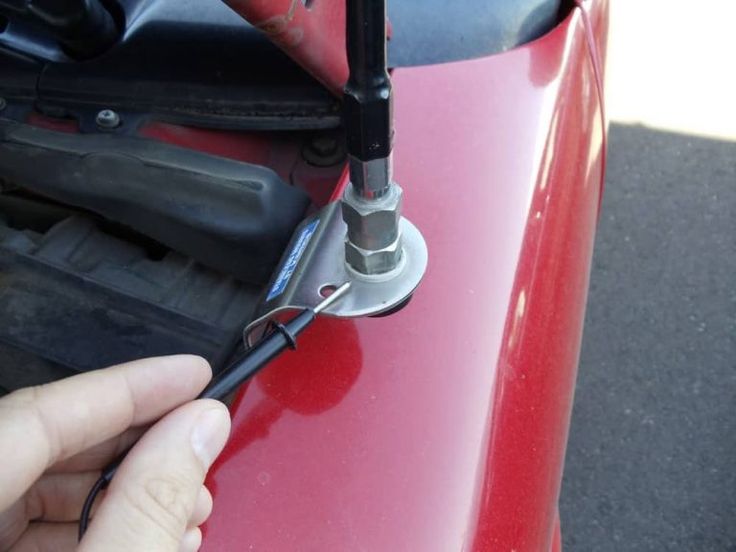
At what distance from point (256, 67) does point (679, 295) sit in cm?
126

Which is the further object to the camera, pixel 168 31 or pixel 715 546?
pixel 715 546

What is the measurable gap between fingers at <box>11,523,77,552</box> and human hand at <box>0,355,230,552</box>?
0.06ft

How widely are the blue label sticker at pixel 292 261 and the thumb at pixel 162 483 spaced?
0.12 metres

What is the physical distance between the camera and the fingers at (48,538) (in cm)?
68

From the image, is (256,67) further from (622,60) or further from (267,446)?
(622,60)

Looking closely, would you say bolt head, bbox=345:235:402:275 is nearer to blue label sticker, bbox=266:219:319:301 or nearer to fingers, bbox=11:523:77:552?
blue label sticker, bbox=266:219:319:301

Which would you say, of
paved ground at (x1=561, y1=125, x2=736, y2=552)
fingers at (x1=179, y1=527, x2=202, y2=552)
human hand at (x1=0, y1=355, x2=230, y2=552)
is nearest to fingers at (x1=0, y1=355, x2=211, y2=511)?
human hand at (x1=0, y1=355, x2=230, y2=552)

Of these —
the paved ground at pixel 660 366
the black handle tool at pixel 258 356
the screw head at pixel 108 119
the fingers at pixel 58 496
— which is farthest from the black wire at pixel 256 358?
the paved ground at pixel 660 366

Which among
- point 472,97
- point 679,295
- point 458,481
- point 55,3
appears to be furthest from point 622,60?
point 458,481

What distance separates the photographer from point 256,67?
2.81 feet

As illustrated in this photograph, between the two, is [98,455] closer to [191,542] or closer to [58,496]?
[58,496]

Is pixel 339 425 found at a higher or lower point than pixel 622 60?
higher

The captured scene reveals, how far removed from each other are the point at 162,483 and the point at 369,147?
0.93 feet

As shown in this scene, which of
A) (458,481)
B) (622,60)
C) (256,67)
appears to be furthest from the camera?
(622,60)
